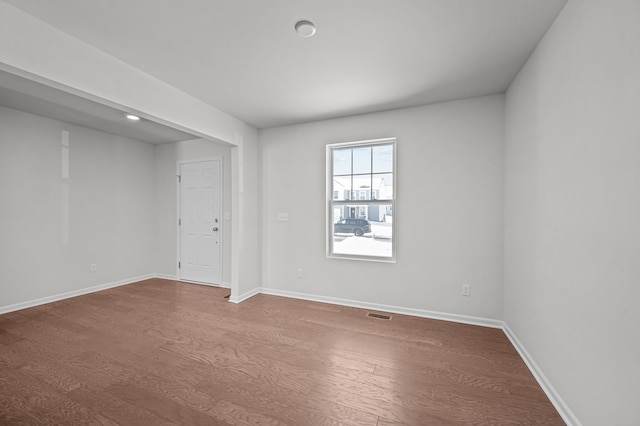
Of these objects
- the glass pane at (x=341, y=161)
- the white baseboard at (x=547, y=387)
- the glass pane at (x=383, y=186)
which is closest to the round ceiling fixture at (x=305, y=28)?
the glass pane at (x=341, y=161)

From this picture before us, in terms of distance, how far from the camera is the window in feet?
11.2

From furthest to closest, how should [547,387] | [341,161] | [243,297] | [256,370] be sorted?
[243,297] → [341,161] → [256,370] → [547,387]

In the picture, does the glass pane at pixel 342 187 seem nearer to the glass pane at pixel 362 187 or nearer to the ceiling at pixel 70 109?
the glass pane at pixel 362 187

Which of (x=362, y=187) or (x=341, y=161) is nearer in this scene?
(x=362, y=187)

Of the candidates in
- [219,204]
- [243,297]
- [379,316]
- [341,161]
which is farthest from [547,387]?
[219,204]

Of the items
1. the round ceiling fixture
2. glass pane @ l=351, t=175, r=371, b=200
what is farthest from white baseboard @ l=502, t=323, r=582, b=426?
the round ceiling fixture

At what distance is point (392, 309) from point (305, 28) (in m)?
3.20

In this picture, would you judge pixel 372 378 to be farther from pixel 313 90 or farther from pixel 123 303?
pixel 123 303

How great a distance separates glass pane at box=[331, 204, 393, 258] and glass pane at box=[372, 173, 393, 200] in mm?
134

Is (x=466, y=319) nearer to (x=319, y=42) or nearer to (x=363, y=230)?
(x=363, y=230)

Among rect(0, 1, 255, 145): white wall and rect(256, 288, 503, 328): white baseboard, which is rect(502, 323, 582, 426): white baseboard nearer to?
rect(256, 288, 503, 328): white baseboard

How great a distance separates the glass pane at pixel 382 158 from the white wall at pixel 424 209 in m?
0.13

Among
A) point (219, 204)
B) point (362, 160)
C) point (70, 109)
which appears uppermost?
point (70, 109)

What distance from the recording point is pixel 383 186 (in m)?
3.42
